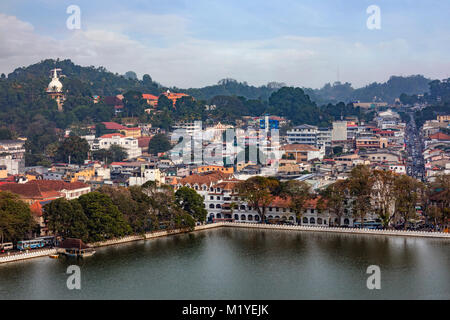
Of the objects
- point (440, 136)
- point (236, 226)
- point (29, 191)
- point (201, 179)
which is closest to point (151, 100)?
point (440, 136)

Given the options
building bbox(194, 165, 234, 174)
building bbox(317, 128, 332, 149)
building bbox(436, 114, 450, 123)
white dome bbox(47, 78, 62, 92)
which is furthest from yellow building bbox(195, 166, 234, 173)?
white dome bbox(47, 78, 62, 92)

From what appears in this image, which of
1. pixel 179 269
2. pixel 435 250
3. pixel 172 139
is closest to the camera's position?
pixel 179 269

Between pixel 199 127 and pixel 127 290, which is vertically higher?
pixel 199 127

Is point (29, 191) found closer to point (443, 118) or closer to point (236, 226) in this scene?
point (236, 226)

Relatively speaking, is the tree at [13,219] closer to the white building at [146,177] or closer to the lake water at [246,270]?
the lake water at [246,270]

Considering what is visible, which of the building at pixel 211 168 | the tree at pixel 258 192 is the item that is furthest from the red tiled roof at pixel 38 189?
the building at pixel 211 168

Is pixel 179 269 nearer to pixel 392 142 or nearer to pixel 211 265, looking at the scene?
pixel 211 265

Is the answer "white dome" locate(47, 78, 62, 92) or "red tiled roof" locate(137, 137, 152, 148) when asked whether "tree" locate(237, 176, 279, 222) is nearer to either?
"red tiled roof" locate(137, 137, 152, 148)
